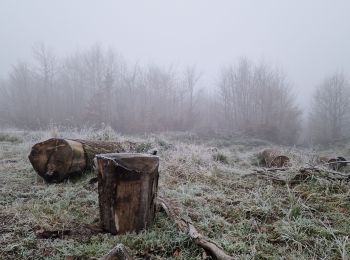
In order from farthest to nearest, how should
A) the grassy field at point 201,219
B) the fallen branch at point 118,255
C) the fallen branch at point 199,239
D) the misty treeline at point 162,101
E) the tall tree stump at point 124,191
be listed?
the misty treeline at point 162,101
the tall tree stump at point 124,191
the grassy field at point 201,219
the fallen branch at point 199,239
the fallen branch at point 118,255

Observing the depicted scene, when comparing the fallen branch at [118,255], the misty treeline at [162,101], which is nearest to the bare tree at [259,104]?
the misty treeline at [162,101]

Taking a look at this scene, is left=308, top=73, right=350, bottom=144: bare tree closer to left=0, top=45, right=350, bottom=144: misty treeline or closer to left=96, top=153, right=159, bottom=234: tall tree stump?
left=0, top=45, right=350, bottom=144: misty treeline

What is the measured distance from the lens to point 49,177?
13.2 ft

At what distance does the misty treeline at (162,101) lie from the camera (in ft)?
90.3

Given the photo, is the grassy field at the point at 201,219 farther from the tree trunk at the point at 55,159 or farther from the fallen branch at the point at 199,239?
the tree trunk at the point at 55,159

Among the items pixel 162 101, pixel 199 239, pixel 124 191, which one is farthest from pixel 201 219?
pixel 162 101

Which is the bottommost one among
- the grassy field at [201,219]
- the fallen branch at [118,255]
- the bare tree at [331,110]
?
the grassy field at [201,219]

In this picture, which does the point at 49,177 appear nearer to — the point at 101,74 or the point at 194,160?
the point at 194,160

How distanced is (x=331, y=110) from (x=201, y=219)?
31238 mm

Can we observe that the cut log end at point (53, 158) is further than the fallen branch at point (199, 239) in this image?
Yes

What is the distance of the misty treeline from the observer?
27.5 m

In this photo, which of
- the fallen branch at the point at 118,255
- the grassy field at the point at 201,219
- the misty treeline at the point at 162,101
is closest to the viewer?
the fallen branch at the point at 118,255

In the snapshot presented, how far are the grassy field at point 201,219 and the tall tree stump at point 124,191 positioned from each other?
13 centimetres

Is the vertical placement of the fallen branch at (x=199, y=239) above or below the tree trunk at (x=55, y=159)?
below
